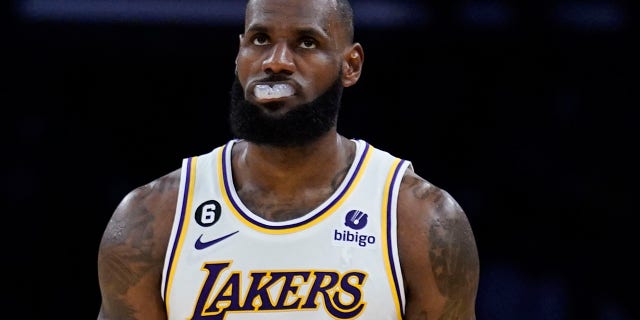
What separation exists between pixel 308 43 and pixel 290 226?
0.58m

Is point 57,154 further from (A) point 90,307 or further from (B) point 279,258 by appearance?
(B) point 279,258

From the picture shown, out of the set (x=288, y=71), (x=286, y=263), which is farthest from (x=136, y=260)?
(x=288, y=71)

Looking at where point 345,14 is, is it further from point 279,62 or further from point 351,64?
point 279,62

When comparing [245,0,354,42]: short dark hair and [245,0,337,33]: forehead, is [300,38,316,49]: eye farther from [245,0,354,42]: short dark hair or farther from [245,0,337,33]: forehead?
[245,0,354,42]: short dark hair

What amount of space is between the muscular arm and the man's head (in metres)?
0.38

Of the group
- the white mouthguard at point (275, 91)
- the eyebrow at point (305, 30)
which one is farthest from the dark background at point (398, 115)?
the white mouthguard at point (275, 91)

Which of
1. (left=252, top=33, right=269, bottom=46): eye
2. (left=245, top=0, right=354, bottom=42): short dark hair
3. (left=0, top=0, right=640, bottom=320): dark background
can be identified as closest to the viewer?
(left=252, top=33, right=269, bottom=46): eye

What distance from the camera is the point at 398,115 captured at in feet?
19.8

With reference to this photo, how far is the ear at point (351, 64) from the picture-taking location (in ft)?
11.5

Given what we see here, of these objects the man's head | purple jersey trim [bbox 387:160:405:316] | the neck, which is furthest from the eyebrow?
purple jersey trim [bbox 387:160:405:316]

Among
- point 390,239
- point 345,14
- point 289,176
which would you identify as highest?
point 345,14

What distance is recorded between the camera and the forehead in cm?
334

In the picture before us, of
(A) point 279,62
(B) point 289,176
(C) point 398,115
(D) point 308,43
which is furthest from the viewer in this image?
(C) point 398,115

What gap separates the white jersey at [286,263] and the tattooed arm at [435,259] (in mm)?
45
